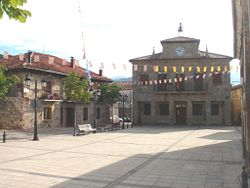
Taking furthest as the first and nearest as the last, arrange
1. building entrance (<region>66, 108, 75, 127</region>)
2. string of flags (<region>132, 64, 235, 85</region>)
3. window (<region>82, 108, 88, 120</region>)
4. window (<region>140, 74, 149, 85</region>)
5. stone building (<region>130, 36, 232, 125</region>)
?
window (<region>140, 74, 149, 85</region>) → stone building (<region>130, 36, 232, 125</region>) → string of flags (<region>132, 64, 235, 85</region>) → window (<region>82, 108, 88, 120</region>) → building entrance (<region>66, 108, 75, 127</region>)

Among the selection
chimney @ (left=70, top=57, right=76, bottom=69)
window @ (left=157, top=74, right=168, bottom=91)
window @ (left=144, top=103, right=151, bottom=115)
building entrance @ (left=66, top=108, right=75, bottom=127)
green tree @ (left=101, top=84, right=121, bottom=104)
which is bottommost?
building entrance @ (left=66, top=108, right=75, bottom=127)

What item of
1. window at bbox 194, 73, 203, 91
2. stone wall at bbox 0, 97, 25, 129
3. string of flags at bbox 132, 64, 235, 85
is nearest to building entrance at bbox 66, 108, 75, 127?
stone wall at bbox 0, 97, 25, 129

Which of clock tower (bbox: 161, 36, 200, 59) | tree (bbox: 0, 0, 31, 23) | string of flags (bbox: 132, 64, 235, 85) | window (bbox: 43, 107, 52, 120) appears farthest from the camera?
clock tower (bbox: 161, 36, 200, 59)

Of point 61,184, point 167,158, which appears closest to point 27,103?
point 167,158

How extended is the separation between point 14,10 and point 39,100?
86.2ft

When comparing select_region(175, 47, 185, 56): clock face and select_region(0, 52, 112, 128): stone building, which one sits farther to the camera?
select_region(175, 47, 185, 56): clock face

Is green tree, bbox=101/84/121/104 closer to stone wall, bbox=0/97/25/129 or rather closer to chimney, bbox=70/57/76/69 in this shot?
chimney, bbox=70/57/76/69

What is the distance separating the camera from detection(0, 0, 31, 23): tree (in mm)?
3938

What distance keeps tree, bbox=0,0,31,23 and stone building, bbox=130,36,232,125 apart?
3160 cm

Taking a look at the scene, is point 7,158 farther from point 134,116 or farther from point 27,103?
point 134,116

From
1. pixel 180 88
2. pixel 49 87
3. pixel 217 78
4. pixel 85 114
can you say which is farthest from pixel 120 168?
pixel 217 78

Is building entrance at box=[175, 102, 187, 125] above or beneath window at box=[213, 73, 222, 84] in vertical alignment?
beneath

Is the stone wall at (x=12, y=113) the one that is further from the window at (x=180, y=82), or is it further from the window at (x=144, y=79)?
the window at (x=180, y=82)

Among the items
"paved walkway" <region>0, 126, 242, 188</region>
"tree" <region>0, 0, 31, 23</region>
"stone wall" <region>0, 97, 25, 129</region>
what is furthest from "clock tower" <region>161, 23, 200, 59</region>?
"tree" <region>0, 0, 31, 23</region>
